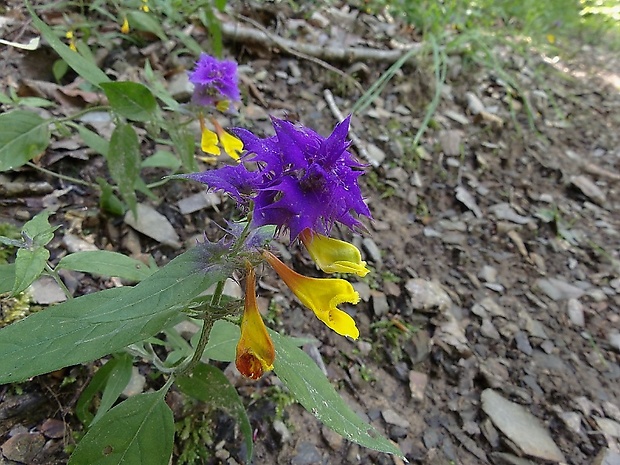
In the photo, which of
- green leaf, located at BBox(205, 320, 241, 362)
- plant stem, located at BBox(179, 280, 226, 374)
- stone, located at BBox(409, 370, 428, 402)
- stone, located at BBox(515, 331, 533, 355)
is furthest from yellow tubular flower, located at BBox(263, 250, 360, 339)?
stone, located at BBox(515, 331, 533, 355)

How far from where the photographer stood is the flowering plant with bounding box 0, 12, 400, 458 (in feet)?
2.80

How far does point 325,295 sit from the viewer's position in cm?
95

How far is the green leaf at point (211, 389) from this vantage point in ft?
3.95

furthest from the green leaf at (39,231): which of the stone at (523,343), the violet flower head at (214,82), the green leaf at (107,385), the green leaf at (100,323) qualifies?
the stone at (523,343)

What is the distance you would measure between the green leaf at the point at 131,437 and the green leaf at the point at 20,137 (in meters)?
0.94

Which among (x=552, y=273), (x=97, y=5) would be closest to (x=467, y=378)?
(x=552, y=273)

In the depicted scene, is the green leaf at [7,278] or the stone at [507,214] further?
the stone at [507,214]

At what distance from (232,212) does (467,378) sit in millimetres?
1186

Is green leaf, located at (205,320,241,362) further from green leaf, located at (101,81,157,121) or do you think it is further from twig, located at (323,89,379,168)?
twig, located at (323,89,379,168)

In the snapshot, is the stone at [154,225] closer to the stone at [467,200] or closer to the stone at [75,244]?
the stone at [75,244]

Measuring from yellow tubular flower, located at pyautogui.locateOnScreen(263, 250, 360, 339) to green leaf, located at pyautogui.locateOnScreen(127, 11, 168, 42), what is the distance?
2.15m

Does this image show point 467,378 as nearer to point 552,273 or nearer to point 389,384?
point 389,384

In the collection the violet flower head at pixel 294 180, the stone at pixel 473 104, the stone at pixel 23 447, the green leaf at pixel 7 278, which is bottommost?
the stone at pixel 23 447

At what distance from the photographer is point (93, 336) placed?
90 centimetres
